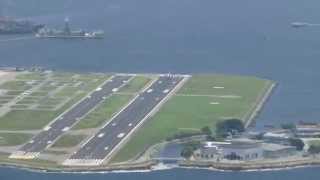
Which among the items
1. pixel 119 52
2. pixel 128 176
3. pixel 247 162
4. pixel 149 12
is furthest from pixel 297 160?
pixel 149 12

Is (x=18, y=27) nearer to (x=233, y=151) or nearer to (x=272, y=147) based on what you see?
(x=272, y=147)

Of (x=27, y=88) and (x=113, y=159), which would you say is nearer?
(x=113, y=159)

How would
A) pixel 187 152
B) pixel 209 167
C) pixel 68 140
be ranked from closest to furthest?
pixel 209 167
pixel 187 152
pixel 68 140

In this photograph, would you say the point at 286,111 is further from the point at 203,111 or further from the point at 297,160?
the point at 297,160

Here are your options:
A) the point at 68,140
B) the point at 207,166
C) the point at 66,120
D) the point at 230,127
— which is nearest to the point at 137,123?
the point at 66,120

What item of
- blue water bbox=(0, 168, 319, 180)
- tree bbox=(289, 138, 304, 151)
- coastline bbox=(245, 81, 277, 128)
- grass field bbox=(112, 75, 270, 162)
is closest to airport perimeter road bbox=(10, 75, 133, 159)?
blue water bbox=(0, 168, 319, 180)

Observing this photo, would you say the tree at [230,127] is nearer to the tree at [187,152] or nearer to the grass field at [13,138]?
the tree at [187,152]

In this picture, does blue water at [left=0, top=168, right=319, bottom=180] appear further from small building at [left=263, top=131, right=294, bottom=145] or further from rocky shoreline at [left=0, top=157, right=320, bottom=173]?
small building at [left=263, top=131, right=294, bottom=145]
